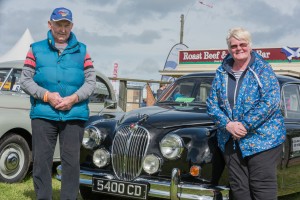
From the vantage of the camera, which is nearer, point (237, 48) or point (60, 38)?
point (237, 48)

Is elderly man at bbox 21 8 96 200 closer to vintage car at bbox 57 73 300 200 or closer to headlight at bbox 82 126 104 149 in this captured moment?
vintage car at bbox 57 73 300 200

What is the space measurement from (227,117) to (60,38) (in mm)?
1532

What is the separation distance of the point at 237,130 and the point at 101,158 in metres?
1.80

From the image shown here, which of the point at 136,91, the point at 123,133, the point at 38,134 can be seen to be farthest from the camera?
the point at 136,91

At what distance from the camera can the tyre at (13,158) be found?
6.09 m

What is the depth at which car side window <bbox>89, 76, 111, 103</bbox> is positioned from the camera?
746 cm

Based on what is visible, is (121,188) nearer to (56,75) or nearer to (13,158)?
(56,75)

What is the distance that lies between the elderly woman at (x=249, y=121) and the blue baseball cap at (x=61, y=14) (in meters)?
1.32

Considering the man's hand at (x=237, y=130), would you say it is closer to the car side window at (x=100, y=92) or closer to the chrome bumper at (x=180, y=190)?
the chrome bumper at (x=180, y=190)

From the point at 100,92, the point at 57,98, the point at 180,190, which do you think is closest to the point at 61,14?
the point at 57,98

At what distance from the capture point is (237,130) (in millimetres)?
3543

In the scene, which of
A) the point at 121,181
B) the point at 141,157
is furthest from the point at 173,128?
the point at 121,181

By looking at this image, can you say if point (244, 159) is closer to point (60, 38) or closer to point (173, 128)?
point (173, 128)

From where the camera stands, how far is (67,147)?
155 inches
